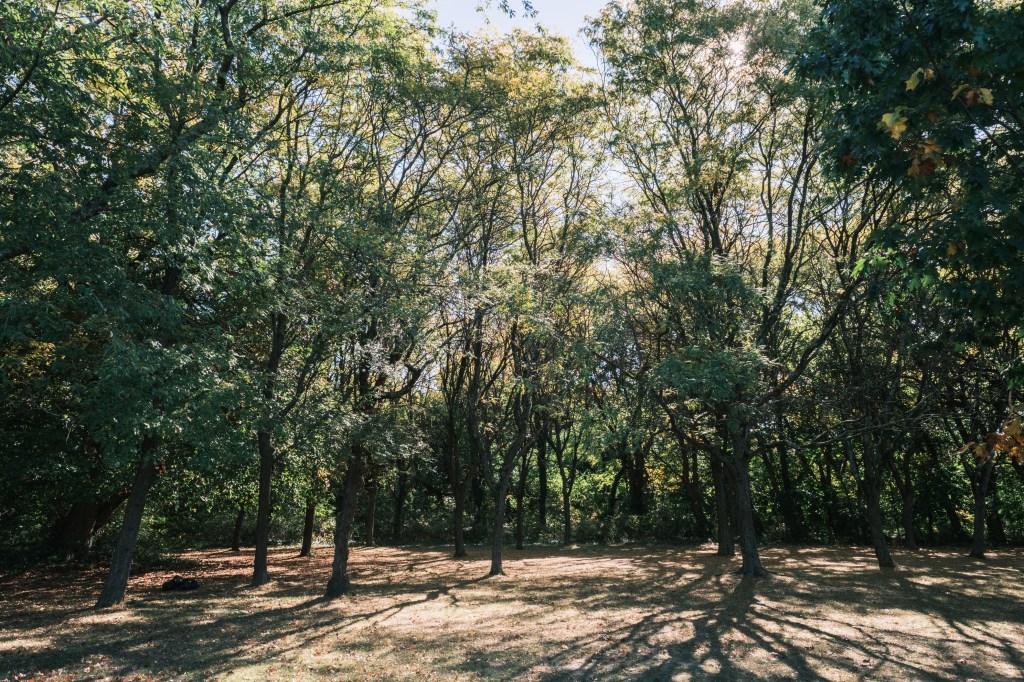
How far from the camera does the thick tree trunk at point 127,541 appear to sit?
1377cm

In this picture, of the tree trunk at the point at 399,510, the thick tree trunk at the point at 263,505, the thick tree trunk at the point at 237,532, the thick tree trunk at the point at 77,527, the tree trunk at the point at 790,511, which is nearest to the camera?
the thick tree trunk at the point at 263,505

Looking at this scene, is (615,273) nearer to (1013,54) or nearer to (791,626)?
(791,626)

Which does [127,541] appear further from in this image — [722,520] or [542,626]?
[722,520]

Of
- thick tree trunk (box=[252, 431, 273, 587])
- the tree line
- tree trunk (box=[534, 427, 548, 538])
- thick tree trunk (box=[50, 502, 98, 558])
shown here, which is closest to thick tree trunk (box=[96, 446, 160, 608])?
the tree line

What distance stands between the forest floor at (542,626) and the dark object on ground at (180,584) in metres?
0.28

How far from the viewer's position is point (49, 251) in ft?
26.3

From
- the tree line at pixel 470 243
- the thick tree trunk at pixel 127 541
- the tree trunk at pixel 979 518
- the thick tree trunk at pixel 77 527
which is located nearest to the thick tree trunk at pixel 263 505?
the tree line at pixel 470 243

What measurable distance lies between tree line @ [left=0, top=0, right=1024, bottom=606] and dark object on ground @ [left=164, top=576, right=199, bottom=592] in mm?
1842

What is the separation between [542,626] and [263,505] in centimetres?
922

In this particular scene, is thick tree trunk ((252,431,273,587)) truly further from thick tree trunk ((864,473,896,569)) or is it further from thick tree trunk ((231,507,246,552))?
thick tree trunk ((864,473,896,569))

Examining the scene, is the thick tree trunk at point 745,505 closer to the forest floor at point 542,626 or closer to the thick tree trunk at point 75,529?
the forest floor at point 542,626

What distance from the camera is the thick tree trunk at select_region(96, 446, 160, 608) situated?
13.8 m

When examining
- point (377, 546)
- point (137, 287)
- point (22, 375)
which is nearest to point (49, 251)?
point (137, 287)

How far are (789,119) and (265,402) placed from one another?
15.4m
